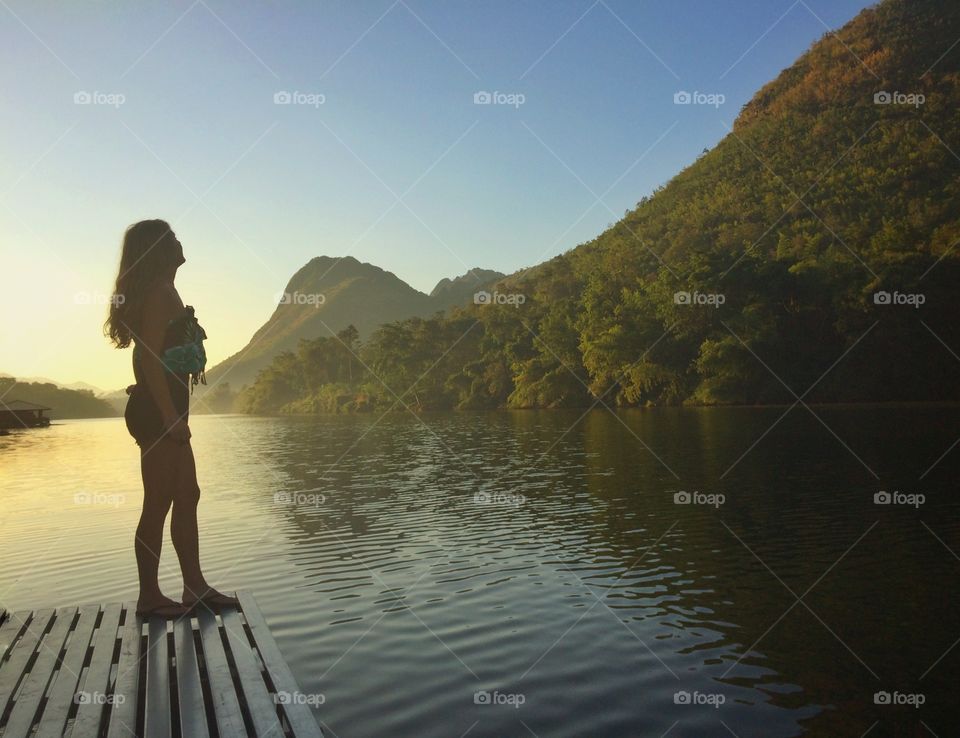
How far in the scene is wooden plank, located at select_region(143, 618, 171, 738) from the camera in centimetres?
426

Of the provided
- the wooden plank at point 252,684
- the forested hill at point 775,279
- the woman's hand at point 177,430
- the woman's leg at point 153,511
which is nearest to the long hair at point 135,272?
the woman's hand at point 177,430

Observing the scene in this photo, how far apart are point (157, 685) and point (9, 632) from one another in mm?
2297

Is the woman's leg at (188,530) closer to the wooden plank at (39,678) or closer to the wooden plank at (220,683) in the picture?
the wooden plank at (220,683)

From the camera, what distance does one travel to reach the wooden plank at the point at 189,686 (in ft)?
13.9

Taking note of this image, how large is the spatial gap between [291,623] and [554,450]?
24383 millimetres

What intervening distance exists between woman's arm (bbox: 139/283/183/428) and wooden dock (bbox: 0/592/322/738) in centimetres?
164

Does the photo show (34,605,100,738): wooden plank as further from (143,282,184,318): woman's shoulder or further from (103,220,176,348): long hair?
(143,282,184,318): woman's shoulder

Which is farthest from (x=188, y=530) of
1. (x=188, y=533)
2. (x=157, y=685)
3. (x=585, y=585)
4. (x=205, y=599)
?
(x=585, y=585)

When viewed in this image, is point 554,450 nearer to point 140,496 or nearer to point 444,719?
point 140,496

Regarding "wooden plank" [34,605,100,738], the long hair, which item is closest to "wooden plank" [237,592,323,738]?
"wooden plank" [34,605,100,738]

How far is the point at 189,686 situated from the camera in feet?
15.7

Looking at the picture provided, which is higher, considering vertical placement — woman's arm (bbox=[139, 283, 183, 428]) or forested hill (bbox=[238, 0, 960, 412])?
forested hill (bbox=[238, 0, 960, 412])

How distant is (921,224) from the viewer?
74188 millimetres

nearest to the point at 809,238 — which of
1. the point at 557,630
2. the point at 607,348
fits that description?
the point at 607,348
